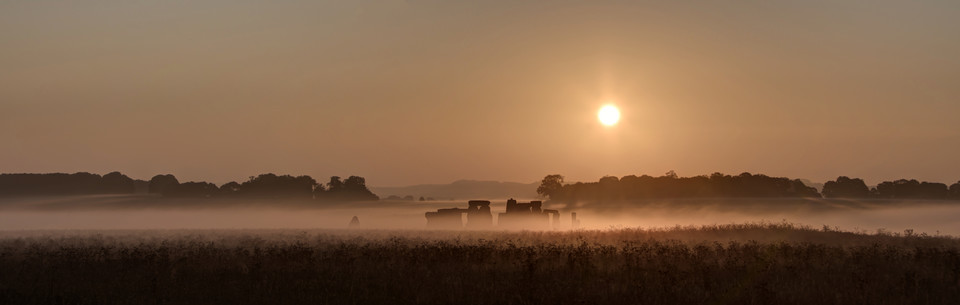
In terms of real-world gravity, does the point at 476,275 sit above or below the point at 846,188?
below

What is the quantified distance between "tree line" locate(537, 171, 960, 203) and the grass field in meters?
92.5

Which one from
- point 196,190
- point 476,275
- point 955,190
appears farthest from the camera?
point 196,190

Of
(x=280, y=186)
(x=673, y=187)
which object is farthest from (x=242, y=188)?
(x=673, y=187)

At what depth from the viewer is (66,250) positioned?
26.0 metres

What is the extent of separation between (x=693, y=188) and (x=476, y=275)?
345 feet

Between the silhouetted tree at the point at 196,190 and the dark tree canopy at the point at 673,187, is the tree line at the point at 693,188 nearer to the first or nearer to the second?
the dark tree canopy at the point at 673,187

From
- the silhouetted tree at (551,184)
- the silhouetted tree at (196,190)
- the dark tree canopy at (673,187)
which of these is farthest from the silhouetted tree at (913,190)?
the silhouetted tree at (196,190)

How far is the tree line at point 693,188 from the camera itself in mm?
116000

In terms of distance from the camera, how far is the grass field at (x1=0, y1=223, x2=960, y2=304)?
1658 centimetres

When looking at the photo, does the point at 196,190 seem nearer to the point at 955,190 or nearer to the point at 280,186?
the point at 280,186

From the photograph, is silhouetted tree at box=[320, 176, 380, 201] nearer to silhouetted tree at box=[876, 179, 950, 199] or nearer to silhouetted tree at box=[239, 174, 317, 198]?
silhouetted tree at box=[239, 174, 317, 198]

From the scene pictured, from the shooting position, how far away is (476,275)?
65.0 feet

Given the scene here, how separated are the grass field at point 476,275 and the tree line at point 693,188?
9247cm

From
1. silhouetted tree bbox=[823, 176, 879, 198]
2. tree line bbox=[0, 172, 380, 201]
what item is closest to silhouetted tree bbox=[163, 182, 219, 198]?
tree line bbox=[0, 172, 380, 201]
